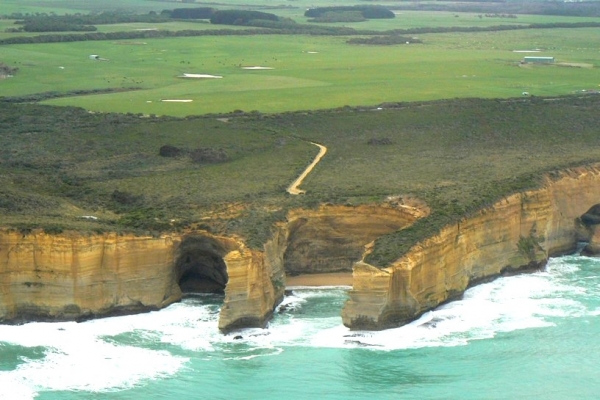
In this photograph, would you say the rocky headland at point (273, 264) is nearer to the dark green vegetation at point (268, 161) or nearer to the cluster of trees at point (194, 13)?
the dark green vegetation at point (268, 161)

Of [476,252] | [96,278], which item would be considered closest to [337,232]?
[476,252]

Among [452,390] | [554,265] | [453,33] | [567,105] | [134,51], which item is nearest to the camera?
[452,390]

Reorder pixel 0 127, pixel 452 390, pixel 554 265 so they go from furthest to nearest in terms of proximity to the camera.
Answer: pixel 0 127 < pixel 554 265 < pixel 452 390

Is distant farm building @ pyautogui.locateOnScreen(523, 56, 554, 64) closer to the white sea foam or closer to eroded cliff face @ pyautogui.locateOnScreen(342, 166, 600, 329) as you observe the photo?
eroded cliff face @ pyautogui.locateOnScreen(342, 166, 600, 329)

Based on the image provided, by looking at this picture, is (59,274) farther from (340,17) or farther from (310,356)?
(340,17)

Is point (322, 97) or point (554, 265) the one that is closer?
point (554, 265)

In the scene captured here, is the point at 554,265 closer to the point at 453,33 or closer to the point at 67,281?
the point at 67,281

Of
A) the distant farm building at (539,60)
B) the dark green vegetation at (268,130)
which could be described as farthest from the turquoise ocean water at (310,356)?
the distant farm building at (539,60)

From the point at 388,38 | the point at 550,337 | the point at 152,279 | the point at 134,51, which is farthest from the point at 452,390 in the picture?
the point at 388,38

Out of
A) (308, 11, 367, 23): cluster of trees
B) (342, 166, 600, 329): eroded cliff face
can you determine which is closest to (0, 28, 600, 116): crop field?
(342, 166, 600, 329): eroded cliff face
